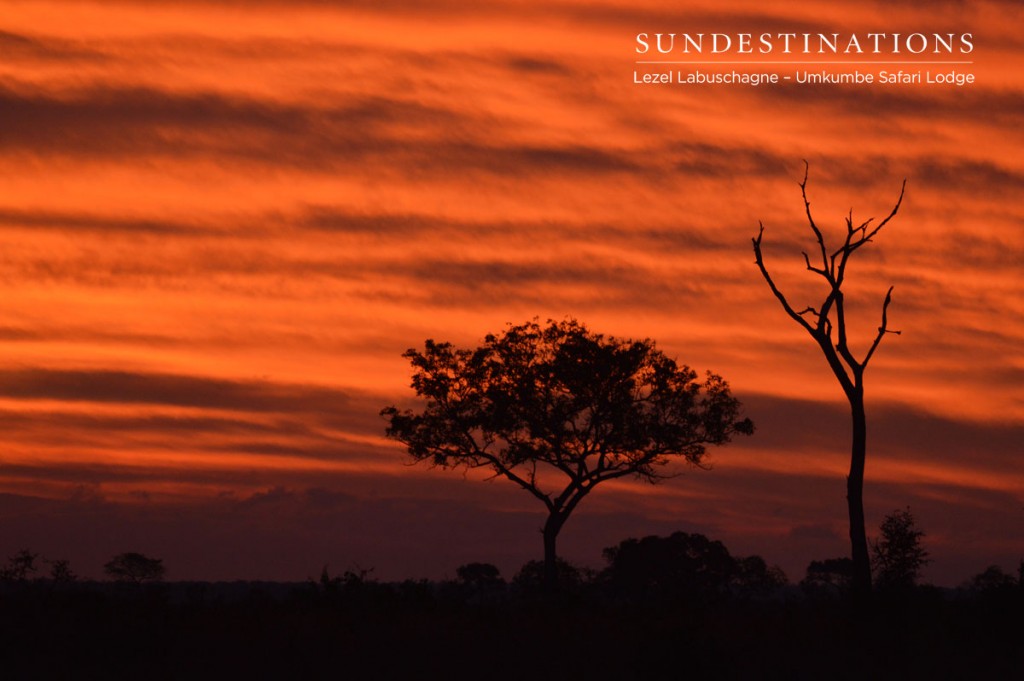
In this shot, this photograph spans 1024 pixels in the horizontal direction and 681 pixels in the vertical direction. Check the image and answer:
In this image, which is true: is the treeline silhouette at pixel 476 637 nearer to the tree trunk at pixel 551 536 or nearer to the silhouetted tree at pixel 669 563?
the tree trunk at pixel 551 536

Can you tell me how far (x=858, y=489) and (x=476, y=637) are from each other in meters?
17.0

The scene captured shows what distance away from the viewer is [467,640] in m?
33.9

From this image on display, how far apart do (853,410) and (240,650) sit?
76.4ft

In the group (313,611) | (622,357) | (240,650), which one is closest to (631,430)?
(622,357)

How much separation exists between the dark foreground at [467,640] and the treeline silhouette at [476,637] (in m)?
0.04

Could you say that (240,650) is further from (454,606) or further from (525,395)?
(525,395)

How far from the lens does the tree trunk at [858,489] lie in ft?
146

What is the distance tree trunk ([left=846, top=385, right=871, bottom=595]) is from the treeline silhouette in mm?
2844

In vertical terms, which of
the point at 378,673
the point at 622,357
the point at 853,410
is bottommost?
the point at 378,673

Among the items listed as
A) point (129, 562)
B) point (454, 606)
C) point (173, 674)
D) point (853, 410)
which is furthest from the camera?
point (129, 562)

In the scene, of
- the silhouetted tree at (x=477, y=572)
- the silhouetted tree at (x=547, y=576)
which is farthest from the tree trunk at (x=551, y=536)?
the silhouetted tree at (x=477, y=572)

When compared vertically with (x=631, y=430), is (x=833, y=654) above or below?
below

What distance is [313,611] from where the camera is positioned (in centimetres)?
3659

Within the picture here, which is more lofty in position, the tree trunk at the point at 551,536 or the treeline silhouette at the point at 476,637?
the tree trunk at the point at 551,536
